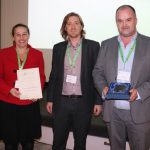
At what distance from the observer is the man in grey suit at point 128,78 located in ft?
6.75

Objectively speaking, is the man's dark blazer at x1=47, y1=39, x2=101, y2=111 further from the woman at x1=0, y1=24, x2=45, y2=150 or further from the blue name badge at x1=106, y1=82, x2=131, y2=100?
the blue name badge at x1=106, y1=82, x2=131, y2=100

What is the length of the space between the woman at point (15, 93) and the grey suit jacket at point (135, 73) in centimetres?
65

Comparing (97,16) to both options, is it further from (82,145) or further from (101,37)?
(82,145)

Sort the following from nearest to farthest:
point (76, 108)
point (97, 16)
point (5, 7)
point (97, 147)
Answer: point (76, 108) → point (97, 147) → point (97, 16) → point (5, 7)

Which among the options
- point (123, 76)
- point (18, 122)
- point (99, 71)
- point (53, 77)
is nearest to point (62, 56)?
point (53, 77)

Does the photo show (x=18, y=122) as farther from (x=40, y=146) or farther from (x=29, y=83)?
(x=40, y=146)

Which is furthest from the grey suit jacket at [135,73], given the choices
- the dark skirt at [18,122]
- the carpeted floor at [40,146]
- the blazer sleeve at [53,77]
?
the carpeted floor at [40,146]

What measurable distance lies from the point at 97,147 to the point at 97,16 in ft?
5.56

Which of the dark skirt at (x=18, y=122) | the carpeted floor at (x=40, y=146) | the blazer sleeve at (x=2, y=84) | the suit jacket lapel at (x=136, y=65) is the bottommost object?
the carpeted floor at (x=40, y=146)

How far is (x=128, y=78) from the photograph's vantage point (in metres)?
2.08

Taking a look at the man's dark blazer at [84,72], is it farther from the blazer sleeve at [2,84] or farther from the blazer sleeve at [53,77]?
the blazer sleeve at [2,84]

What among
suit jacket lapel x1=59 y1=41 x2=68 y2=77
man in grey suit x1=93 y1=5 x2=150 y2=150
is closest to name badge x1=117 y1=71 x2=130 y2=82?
man in grey suit x1=93 y1=5 x2=150 y2=150

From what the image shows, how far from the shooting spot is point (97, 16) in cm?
350

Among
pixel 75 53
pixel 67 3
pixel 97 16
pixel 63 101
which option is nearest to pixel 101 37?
pixel 97 16
